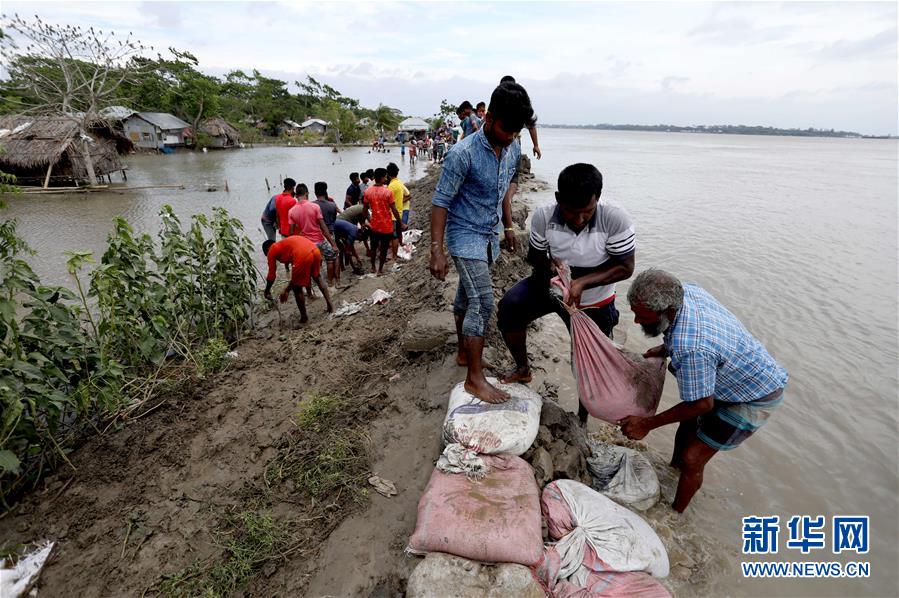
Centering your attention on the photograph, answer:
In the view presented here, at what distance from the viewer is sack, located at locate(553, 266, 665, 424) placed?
2.41m

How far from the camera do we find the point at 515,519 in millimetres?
1963

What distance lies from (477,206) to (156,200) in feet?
54.0

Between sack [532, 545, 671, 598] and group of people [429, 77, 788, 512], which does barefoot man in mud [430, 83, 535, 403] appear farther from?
sack [532, 545, 671, 598]

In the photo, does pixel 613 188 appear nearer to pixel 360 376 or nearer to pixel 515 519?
pixel 360 376

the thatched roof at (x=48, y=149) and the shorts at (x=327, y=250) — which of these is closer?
the shorts at (x=327, y=250)

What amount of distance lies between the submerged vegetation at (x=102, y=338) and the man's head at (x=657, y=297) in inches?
128

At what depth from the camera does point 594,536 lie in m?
2.02

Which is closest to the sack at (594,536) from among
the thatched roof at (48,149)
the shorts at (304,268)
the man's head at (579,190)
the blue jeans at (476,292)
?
the blue jeans at (476,292)

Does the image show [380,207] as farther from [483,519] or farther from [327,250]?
[483,519]

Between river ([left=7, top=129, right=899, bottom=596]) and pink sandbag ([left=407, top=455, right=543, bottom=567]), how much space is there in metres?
1.01

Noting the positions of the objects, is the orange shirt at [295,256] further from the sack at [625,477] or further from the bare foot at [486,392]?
the sack at [625,477]

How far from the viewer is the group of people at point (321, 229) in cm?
510

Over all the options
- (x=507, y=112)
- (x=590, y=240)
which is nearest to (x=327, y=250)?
(x=507, y=112)

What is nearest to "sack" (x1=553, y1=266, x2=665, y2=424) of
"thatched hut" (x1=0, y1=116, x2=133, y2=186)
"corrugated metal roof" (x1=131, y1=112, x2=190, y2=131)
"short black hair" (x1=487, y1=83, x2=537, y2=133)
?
"short black hair" (x1=487, y1=83, x2=537, y2=133)
